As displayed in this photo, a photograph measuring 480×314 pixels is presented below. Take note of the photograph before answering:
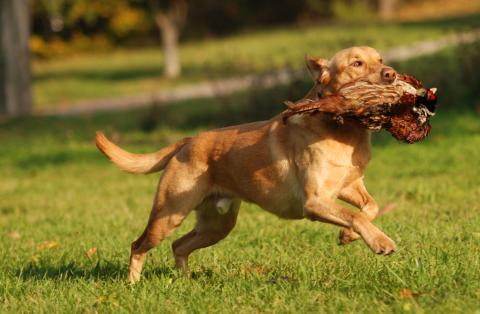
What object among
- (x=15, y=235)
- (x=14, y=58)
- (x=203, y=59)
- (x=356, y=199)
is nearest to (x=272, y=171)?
(x=356, y=199)

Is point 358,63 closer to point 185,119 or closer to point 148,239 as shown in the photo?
point 148,239

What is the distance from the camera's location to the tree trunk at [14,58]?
22859 millimetres

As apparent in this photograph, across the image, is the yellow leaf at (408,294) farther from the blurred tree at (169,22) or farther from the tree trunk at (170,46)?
the tree trunk at (170,46)

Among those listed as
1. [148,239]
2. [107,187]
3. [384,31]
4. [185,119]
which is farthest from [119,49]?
[148,239]

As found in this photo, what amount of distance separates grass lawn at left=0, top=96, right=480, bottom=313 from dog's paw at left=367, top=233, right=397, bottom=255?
0.21 meters

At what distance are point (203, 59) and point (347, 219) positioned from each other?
104 feet

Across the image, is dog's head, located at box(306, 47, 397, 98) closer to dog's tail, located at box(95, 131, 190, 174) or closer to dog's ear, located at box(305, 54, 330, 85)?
dog's ear, located at box(305, 54, 330, 85)

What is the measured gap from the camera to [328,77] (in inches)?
249

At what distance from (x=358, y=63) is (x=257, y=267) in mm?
1618

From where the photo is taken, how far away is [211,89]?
27.4 m

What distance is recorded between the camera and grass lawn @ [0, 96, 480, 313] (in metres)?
5.50

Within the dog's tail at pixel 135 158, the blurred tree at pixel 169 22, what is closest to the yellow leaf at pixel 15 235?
the dog's tail at pixel 135 158

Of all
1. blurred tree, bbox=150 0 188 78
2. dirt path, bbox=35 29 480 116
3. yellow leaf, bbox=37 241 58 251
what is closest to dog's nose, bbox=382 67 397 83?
yellow leaf, bbox=37 241 58 251

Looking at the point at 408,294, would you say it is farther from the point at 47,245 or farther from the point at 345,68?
the point at 47,245
